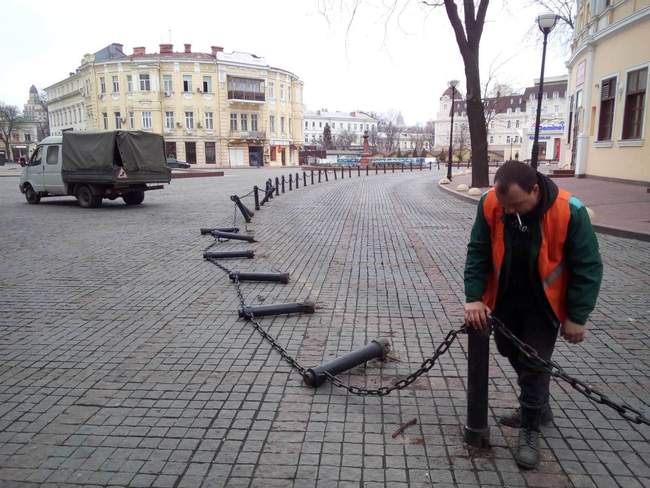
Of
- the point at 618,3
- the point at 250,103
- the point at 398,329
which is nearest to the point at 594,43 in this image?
the point at 618,3

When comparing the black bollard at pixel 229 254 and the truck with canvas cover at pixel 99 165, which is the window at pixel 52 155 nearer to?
the truck with canvas cover at pixel 99 165

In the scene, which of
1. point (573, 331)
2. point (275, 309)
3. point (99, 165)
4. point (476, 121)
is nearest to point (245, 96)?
point (476, 121)

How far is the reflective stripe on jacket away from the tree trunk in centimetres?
1762

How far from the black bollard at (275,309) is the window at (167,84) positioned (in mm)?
63118

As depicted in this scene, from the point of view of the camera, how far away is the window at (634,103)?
18188 mm

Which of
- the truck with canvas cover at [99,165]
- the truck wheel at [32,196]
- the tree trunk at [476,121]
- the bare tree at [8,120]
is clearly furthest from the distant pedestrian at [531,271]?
the bare tree at [8,120]

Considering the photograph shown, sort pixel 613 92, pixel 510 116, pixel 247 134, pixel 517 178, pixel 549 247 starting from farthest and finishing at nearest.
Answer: pixel 510 116, pixel 247 134, pixel 613 92, pixel 549 247, pixel 517 178

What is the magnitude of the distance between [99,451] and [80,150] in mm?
14649

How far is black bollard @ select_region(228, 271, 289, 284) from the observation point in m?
6.71

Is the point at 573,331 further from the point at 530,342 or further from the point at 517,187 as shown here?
the point at 517,187

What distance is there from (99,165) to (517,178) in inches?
596

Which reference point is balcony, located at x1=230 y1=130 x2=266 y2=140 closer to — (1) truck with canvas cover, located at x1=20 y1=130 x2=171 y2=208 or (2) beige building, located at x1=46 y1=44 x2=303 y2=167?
(2) beige building, located at x1=46 y1=44 x2=303 y2=167

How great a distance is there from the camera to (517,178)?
2.55m

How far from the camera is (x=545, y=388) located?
9.62 ft
